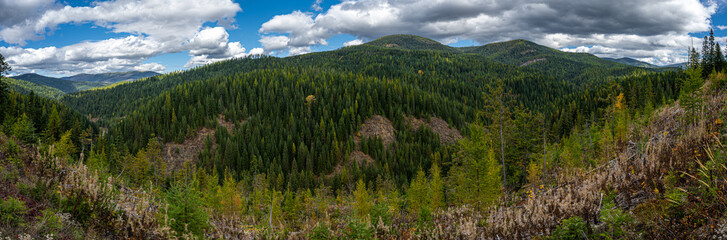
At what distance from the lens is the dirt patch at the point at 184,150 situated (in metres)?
114

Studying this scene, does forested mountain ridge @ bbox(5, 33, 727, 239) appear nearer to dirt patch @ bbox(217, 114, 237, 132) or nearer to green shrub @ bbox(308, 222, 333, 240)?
green shrub @ bbox(308, 222, 333, 240)

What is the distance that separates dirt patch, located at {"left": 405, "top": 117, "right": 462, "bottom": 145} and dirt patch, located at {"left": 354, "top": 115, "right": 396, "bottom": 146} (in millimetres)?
10776

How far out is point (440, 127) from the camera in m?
154

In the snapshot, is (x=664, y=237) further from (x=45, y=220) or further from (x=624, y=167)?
(x=45, y=220)

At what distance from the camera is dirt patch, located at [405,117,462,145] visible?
143500 millimetres

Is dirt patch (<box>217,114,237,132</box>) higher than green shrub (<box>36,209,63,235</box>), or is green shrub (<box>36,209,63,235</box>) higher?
green shrub (<box>36,209,63,235</box>)

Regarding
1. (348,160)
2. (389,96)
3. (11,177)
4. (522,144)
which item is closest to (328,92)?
(389,96)

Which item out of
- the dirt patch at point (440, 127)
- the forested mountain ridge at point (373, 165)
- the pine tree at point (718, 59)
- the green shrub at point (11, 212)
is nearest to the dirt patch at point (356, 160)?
the forested mountain ridge at point (373, 165)

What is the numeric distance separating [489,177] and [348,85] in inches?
5815

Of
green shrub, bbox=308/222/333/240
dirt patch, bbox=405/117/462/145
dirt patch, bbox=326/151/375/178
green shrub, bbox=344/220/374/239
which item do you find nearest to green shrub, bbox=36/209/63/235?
green shrub, bbox=308/222/333/240

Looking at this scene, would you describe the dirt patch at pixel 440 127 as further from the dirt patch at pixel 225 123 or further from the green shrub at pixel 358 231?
the green shrub at pixel 358 231

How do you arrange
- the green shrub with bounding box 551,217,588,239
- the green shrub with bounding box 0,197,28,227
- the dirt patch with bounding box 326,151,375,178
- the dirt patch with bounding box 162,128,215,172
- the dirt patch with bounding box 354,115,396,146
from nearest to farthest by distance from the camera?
the green shrub with bounding box 0,197,28,227, the green shrub with bounding box 551,217,588,239, the dirt patch with bounding box 326,151,375,178, the dirt patch with bounding box 162,128,215,172, the dirt patch with bounding box 354,115,396,146

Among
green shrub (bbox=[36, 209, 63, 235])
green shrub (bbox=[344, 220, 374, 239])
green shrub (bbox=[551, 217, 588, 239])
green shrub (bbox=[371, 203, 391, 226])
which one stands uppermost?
green shrub (bbox=[36, 209, 63, 235])

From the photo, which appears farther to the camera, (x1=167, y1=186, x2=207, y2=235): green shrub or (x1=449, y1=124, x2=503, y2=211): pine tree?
(x1=449, y1=124, x2=503, y2=211): pine tree
